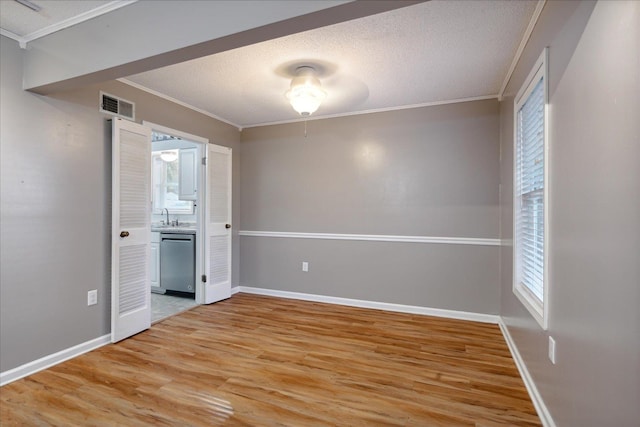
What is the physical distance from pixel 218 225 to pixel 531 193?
344 cm

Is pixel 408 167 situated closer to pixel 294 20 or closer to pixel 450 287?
pixel 450 287

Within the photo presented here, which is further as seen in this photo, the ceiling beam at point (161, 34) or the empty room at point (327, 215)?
the ceiling beam at point (161, 34)

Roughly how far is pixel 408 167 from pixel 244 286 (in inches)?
112

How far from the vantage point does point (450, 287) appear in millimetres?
3602

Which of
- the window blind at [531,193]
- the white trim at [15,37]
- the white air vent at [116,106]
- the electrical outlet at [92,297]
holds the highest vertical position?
the white trim at [15,37]

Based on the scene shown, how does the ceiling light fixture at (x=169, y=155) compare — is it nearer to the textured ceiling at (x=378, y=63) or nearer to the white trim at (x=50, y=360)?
the textured ceiling at (x=378, y=63)

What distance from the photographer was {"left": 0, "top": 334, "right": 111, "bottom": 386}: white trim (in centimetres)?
221

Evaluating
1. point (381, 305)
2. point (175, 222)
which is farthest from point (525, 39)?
point (175, 222)

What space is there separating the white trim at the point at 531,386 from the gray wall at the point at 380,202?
0.79 meters

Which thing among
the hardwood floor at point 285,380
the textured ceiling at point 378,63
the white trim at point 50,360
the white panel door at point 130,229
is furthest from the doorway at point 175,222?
the hardwood floor at point 285,380

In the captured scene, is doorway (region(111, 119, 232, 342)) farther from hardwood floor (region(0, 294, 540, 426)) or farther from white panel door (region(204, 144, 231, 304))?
hardwood floor (region(0, 294, 540, 426))

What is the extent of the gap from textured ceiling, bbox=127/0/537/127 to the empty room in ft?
0.08

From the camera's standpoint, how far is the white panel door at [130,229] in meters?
2.85

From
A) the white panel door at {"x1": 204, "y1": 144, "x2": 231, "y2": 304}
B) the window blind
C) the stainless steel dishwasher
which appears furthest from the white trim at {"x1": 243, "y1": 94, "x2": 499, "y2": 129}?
the stainless steel dishwasher
